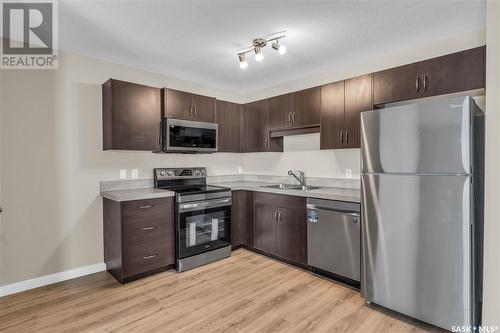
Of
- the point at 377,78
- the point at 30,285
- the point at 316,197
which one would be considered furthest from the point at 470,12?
the point at 30,285

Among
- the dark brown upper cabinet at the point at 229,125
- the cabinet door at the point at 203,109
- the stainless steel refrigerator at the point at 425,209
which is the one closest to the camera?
the stainless steel refrigerator at the point at 425,209

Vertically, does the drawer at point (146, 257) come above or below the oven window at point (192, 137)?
below

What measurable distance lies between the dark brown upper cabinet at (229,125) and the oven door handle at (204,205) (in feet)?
2.82

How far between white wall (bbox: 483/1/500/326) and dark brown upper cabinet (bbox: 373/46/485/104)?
1.08 meters

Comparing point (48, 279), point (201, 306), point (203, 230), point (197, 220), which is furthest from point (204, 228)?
point (48, 279)

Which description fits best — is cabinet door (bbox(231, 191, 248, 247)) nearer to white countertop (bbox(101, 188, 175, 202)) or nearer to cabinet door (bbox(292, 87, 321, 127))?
white countertop (bbox(101, 188, 175, 202))

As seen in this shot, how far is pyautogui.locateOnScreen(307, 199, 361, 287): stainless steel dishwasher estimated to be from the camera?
2.63m

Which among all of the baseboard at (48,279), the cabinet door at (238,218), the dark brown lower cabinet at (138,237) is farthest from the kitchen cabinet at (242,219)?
the baseboard at (48,279)

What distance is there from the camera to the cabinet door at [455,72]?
228 centimetres

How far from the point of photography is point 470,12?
221 cm

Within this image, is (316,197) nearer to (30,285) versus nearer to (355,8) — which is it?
Result: (355,8)

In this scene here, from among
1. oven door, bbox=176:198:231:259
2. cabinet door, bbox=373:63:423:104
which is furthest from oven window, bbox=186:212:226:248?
cabinet door, bbox=373:63:423:104

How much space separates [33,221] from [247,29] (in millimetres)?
2894

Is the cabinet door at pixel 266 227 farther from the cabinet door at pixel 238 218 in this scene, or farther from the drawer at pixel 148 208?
the drawer at pixel 148 208
